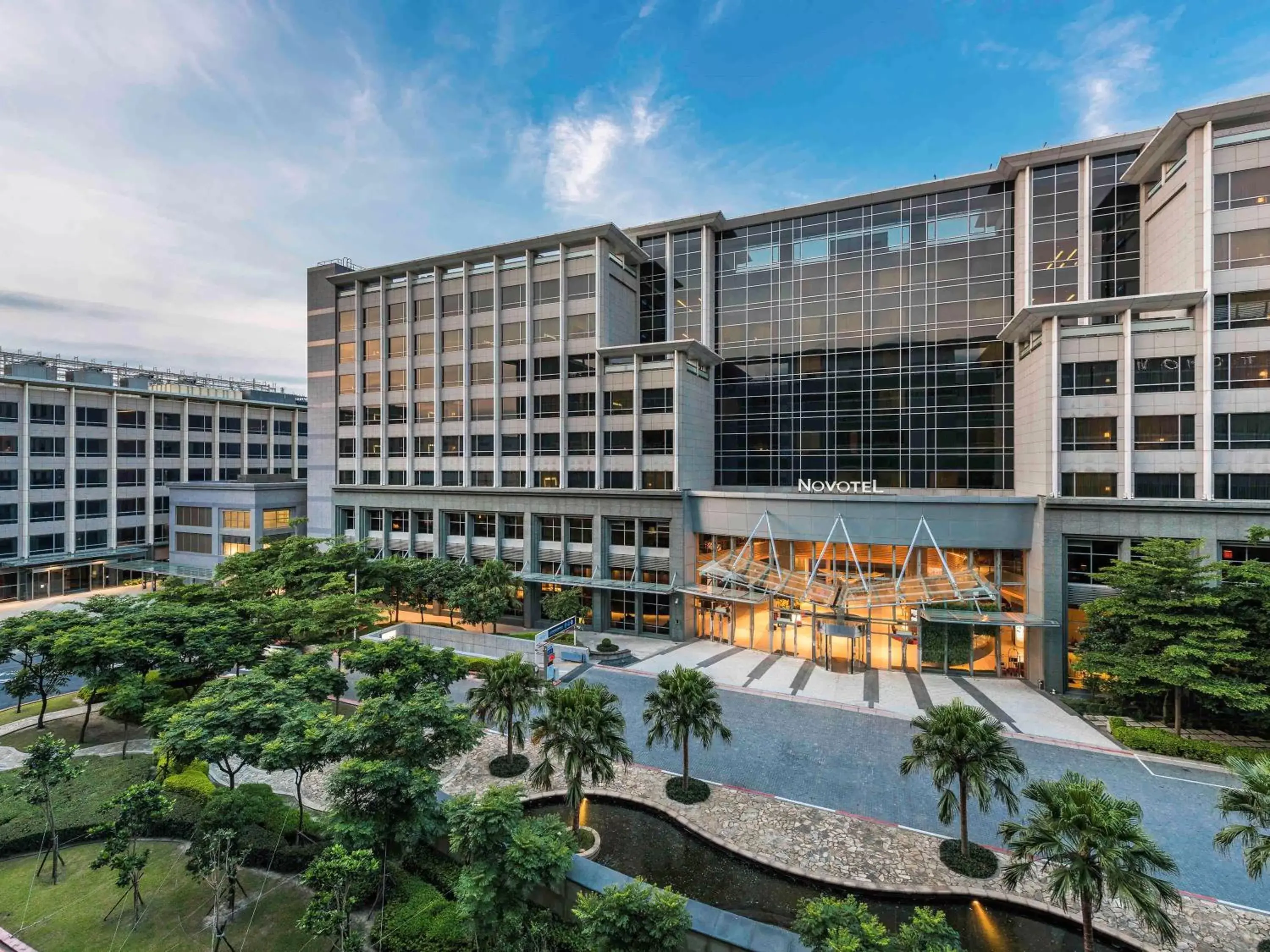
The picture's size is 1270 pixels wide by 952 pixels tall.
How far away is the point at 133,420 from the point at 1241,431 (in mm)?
98650

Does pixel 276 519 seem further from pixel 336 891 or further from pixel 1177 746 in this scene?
pixel 1177 746

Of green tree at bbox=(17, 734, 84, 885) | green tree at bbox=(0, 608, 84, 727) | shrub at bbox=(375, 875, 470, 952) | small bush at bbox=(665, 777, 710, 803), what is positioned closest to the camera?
shrub at bbox=(375, 875, 470, 952)

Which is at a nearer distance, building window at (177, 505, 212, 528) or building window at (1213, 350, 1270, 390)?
building window at (1213, 350, 1270, 390)

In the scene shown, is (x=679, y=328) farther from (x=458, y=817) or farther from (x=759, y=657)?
(x=458, y=817)

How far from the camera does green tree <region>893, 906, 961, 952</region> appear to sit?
10.4 m

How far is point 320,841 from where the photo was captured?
18.8 meters

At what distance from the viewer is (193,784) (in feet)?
71.8

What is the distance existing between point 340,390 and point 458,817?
50.6 m

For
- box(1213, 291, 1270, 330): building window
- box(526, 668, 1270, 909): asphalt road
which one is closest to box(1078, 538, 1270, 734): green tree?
box(526, 668, 1270, 909): asphalt road

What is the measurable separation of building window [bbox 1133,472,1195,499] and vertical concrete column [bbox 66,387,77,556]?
307 feet

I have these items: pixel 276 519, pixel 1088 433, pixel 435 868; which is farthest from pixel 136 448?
pixel 1088 433

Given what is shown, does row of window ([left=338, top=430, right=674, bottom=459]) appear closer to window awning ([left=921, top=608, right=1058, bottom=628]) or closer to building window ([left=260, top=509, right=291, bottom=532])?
building window ([left=260, top=509, right=291, bottom=532])

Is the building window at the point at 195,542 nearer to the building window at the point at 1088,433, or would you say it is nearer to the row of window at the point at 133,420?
the row of window at the point at 133,420

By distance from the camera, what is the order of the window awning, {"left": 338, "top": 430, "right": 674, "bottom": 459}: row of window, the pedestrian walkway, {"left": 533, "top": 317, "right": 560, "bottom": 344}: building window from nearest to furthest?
1. the pedestrian walkway
2. the window awning
3. {"left": 338, "top": 430, "right": 674, "bottom": 459}: row of window
4. {"left": 533, "top": 317, "right": 560, "bottom": 344}: building window
